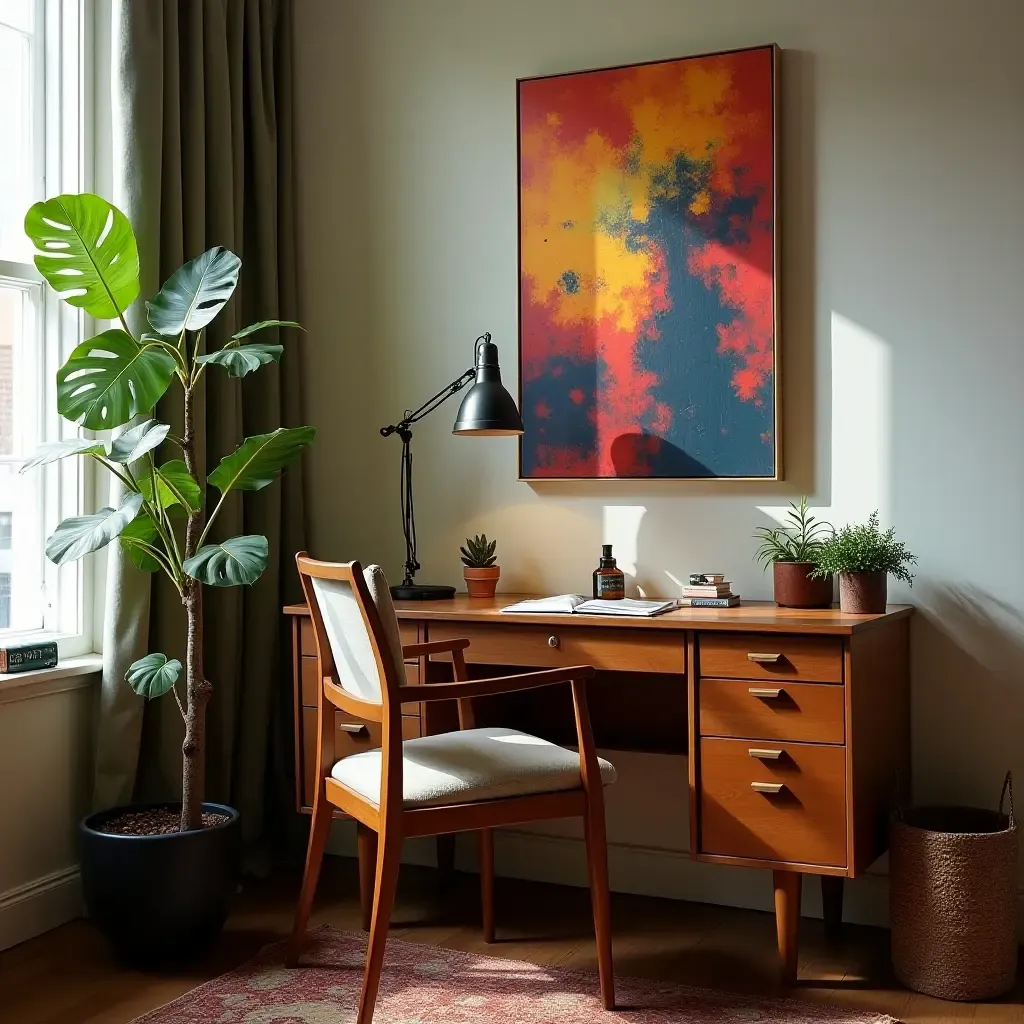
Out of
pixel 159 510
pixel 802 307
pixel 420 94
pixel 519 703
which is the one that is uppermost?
pixel 420 94

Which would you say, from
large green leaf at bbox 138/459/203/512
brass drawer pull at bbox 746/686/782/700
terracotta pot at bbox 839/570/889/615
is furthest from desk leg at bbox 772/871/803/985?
large green leaf at bbox 138/459/203/512

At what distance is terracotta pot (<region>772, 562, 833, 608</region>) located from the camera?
2707mm

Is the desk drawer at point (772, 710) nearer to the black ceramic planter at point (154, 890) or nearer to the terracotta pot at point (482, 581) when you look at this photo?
the terracotta pot at point (482, 581)

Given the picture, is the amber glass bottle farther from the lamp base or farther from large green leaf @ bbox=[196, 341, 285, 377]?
large green leaf @ bbox=[196, 341, 285, 377]

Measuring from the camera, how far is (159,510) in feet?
8.52

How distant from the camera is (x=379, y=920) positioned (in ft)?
7.15

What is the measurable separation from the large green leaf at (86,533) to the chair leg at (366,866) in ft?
3.02

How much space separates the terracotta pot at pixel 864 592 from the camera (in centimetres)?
260

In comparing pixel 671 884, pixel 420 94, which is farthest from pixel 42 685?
pixel 420 94

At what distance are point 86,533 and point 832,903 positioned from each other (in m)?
1.84

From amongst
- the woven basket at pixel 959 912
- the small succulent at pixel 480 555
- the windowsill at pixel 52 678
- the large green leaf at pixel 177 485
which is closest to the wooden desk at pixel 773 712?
the woven basket at pixel 959 912

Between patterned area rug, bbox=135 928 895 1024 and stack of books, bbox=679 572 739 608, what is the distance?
2.71 ft

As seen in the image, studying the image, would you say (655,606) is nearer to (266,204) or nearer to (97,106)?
(266,204)

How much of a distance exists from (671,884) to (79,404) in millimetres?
1819
